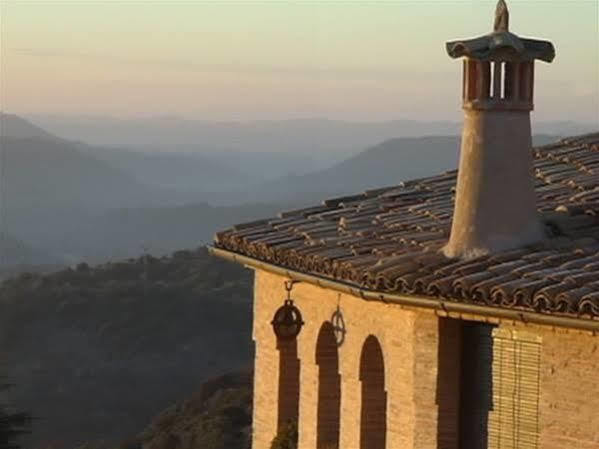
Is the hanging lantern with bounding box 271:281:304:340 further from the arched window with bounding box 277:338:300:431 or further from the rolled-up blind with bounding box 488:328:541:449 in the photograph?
the rolled-up blind with bounding box 488:328:541:449

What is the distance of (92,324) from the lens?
5897 centimetres

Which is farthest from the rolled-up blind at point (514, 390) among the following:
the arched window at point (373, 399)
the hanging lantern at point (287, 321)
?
the hanging lantern at point (287, 321)

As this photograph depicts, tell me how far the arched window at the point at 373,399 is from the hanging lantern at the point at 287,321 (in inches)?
40.0

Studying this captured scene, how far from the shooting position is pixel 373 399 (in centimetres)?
1368

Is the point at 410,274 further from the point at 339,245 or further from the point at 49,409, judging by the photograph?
the point at 49,409

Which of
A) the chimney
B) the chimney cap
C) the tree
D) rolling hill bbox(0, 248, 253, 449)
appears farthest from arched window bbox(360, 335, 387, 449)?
rolling hill bbox(0, 248, 253, 449)

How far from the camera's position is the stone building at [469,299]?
34.6 ft

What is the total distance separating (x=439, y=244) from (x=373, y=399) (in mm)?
2114

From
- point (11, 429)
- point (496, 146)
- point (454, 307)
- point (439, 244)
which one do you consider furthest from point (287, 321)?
point (11, 429)

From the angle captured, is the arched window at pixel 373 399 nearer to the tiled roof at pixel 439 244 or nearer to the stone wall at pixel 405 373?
the stone wall at pixel 405 373

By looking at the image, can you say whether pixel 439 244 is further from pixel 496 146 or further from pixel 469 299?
pixel 469 299

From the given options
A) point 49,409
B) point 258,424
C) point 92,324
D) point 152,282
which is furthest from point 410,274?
point 152,282

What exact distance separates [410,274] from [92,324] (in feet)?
159

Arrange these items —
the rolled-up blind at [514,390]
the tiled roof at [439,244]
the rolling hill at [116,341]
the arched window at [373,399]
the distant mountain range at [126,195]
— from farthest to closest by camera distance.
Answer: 1. the distant mountain range at [126,195]
2. the rolling hill at [116,341]
3. the arched window at [373,399]
4. the rolled-up blind at [514,390]
5. the tiled roof at [439,244]
